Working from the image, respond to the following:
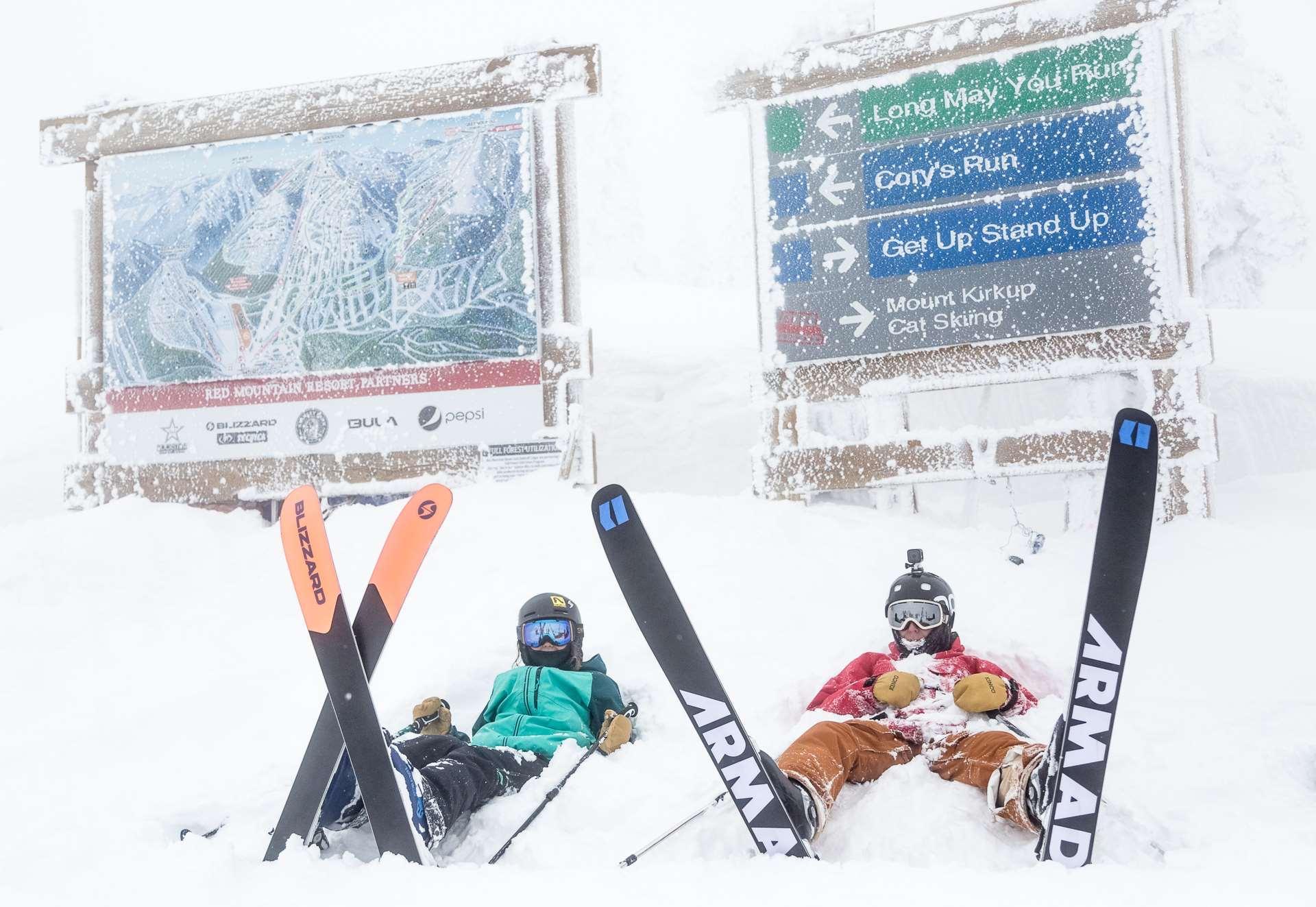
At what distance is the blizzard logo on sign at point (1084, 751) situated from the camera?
8.65ft

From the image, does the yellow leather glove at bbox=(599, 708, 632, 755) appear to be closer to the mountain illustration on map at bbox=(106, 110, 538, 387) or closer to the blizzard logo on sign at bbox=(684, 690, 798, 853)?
the blizzard logo on sign at bbox=(684, 690, 798, 853)

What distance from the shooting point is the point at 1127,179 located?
23.3 ft

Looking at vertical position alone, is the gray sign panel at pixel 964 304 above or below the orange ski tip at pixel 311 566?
above

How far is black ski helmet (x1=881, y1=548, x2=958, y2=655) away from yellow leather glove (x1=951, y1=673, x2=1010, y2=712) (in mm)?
756

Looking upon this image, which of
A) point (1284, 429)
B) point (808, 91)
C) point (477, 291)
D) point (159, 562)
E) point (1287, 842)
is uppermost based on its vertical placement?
point (808, 91)

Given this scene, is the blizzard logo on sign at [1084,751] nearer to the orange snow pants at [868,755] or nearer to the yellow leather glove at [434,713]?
the orange snow pants at [868,755]

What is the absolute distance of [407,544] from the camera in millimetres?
3480

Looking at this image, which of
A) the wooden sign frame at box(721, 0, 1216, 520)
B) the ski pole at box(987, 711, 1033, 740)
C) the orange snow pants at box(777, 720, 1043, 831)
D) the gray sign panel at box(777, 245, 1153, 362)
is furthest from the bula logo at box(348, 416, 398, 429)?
the ski pole at box(987, 711, 1033, 740)

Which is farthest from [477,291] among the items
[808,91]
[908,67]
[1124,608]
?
[1124,608]

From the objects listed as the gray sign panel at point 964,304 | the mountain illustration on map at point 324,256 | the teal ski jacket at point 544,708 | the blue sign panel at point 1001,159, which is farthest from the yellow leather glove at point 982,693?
the mountain illustration on map at point 324,256

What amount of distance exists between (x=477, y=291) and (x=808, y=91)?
3.05 meters

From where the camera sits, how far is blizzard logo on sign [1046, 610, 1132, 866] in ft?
8.65

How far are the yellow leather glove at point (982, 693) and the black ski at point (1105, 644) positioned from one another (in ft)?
3.42

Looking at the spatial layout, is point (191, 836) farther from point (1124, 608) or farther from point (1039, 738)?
point (1039, 738)
